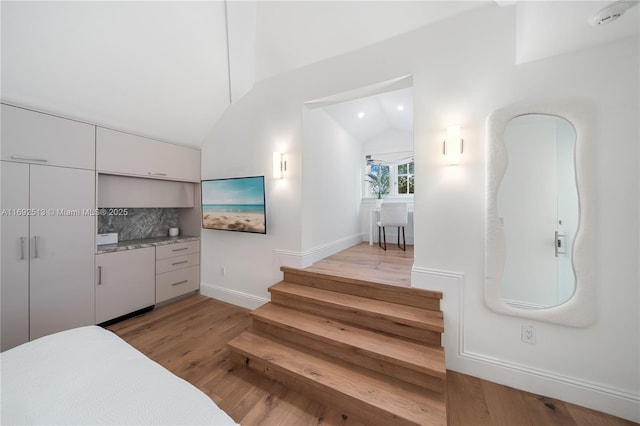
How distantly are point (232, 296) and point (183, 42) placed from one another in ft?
9.77

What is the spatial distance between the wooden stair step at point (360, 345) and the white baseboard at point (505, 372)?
0.34m

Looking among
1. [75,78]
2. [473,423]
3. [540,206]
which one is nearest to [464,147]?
[540,206]

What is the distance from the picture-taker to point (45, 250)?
2.20 metres

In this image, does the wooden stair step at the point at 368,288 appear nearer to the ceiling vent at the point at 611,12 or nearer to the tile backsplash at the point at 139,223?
the ceiling vent at the point at 611,12

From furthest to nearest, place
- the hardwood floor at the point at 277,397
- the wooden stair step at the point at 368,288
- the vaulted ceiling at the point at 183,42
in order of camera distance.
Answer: the wooden stair step at the point at 368,288
the vaulted ceiling at the point at 183,42
the hardwood floor at the point at 277,397

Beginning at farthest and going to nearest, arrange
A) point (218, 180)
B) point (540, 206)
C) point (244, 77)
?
point (218, 180), point (244, 77), point (540, 206)

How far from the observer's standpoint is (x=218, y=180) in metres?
3.10

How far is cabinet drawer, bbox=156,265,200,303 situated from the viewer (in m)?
3.04

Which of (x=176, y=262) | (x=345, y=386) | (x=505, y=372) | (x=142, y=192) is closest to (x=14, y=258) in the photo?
(x=142, y=192)

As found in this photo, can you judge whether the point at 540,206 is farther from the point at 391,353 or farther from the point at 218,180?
the point at 218,180

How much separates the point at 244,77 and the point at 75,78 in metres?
1.58

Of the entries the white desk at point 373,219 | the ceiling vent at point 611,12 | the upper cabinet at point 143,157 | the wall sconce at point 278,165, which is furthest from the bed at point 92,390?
the white desk at point 373,219

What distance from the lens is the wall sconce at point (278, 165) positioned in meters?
2.76

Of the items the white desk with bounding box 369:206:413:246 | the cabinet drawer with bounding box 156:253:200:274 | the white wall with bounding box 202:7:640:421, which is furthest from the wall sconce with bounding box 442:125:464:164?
the cabinet drawer with bounding box 156:253:200:274
